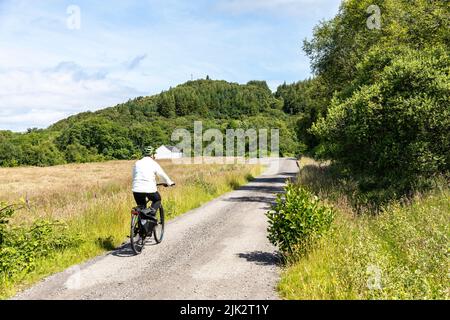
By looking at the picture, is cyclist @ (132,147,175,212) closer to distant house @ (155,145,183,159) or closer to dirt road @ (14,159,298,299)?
dirt road @ (14,159,298,299)

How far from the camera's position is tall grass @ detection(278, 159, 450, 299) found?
17.2 ft

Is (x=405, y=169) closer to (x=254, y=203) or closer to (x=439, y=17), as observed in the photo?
(x=254, y=203)

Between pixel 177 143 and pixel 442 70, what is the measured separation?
404ft

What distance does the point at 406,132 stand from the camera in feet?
43.1

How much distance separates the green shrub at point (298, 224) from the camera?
7.55 meters

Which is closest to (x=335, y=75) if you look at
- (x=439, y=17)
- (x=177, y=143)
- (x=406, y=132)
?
(x=439, y=17)

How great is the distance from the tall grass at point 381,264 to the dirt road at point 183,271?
69 cm

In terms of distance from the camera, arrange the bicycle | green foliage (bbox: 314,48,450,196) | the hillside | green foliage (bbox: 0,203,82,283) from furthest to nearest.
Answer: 1. the hillside
2. green foliage (bbox: 314,48,450,196)
3. the bicycle
4. green foliage (bbox: 0,203,82,283)

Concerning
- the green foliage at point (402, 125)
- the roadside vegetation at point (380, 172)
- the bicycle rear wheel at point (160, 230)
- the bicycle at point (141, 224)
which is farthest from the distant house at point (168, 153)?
the bicycle at point (141, 224)

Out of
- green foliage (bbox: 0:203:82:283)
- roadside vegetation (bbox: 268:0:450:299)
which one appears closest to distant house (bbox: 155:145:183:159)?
roadside vegetation (bbox: 268:0:450:299)

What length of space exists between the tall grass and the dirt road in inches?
27.4

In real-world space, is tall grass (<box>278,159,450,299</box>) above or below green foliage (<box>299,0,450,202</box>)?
below

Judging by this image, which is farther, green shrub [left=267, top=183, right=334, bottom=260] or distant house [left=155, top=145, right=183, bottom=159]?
distant house [left=155, top=145, right=183, bottom=159]

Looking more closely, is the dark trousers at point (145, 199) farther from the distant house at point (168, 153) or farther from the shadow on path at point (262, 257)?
the distant house at point (168, 153)
